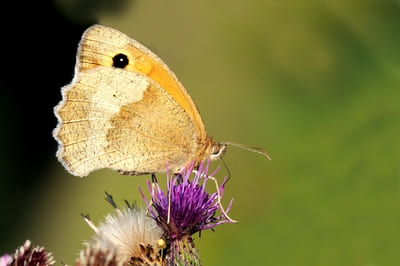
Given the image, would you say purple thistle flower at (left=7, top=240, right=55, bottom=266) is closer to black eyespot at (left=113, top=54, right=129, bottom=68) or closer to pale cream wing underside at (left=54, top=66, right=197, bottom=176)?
pale cream wing underside at (left=54, top=66, right=197, bottom=176)

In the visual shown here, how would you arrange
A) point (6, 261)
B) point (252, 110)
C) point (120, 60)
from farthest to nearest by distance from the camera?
point (252, 110), point (120, 60), point (6, 261)

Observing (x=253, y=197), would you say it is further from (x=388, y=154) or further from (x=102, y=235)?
(x=102, y=235)

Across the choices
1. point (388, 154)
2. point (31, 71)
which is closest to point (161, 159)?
point (388, 154)

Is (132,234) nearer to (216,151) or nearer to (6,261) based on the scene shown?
(6,261)

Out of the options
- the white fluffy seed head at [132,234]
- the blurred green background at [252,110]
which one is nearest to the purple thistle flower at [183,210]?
the white fluffy seed head at [132,234]

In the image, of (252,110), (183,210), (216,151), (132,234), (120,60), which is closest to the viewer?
(132,234)

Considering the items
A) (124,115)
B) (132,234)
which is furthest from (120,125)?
(132,234)

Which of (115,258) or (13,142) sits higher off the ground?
(115,258)
